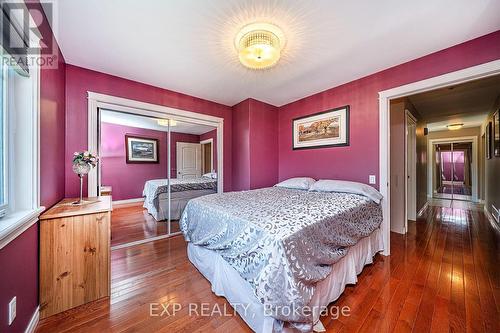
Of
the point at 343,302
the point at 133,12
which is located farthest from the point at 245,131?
the point at 343,302

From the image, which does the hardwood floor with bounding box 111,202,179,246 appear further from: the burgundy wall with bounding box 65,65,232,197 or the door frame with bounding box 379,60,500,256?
the door frame with bounding box 379,60,500,256

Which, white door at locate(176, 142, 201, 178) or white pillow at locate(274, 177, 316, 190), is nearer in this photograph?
white pillow at locate(274, 177, 316, 190)

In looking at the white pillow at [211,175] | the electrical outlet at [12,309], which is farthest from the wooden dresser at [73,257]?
the white pillow at [211,175]

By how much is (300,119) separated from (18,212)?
3.65 metres

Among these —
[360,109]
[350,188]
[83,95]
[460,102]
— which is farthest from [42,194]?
[460,102]

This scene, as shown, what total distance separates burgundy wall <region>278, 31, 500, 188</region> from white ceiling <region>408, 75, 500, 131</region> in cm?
65

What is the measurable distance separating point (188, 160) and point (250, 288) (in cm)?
251

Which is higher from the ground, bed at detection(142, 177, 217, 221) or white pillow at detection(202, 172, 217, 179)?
white pillow at detection(202, 172, 217, 179)

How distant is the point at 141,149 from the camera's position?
3031mm

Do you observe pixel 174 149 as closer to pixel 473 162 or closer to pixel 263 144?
pixel 263 144

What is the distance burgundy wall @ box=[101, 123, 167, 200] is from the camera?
2.65 metres

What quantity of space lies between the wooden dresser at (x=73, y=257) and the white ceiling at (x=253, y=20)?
167cm

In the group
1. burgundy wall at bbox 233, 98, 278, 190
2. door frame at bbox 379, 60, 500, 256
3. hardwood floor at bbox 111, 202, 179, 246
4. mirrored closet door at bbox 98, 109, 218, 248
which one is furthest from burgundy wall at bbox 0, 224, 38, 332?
door frame at bbox 379, 60, 500, 256

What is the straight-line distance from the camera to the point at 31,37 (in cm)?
133
